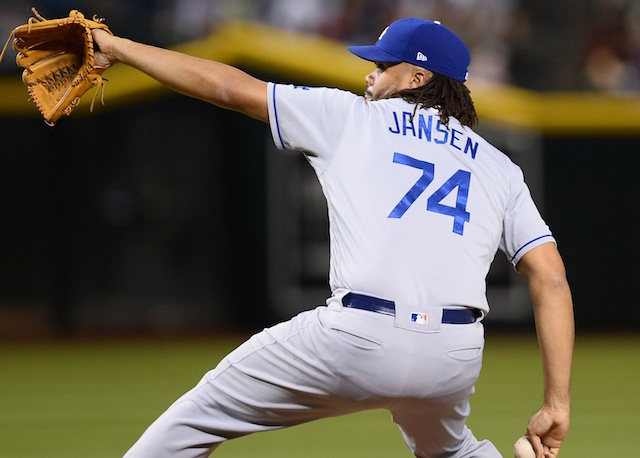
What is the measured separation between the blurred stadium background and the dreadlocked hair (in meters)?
7.90

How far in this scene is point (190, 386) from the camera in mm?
7477

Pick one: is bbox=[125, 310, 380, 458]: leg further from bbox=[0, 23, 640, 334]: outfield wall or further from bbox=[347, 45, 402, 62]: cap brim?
bbox=[0, 23, 640, 334]: outfield wall

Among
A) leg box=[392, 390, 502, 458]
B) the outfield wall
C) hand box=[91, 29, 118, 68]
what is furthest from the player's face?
the outfield wall

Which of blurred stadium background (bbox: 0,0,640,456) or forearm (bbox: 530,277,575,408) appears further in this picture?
blurred stadium background (bbox: 0,0,640,456)

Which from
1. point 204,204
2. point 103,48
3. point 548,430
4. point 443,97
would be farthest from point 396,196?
point 204,204

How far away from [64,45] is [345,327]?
1.31 metres

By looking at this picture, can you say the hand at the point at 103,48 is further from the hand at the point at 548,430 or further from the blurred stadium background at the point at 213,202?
the blurred stadium background at the point at 213,202

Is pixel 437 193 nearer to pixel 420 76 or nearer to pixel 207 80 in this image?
pixel 420 76

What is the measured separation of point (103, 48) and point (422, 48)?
964 mm

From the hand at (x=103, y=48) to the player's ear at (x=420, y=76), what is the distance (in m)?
0.91

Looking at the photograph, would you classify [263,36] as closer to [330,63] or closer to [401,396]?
[330,63]

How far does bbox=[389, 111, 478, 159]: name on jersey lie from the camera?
3.03m

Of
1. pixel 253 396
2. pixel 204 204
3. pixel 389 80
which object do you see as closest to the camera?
pixel 253 396

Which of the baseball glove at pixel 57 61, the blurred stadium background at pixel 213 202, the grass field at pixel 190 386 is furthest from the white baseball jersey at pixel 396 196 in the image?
the blurred stadium background at pixel 213 202
